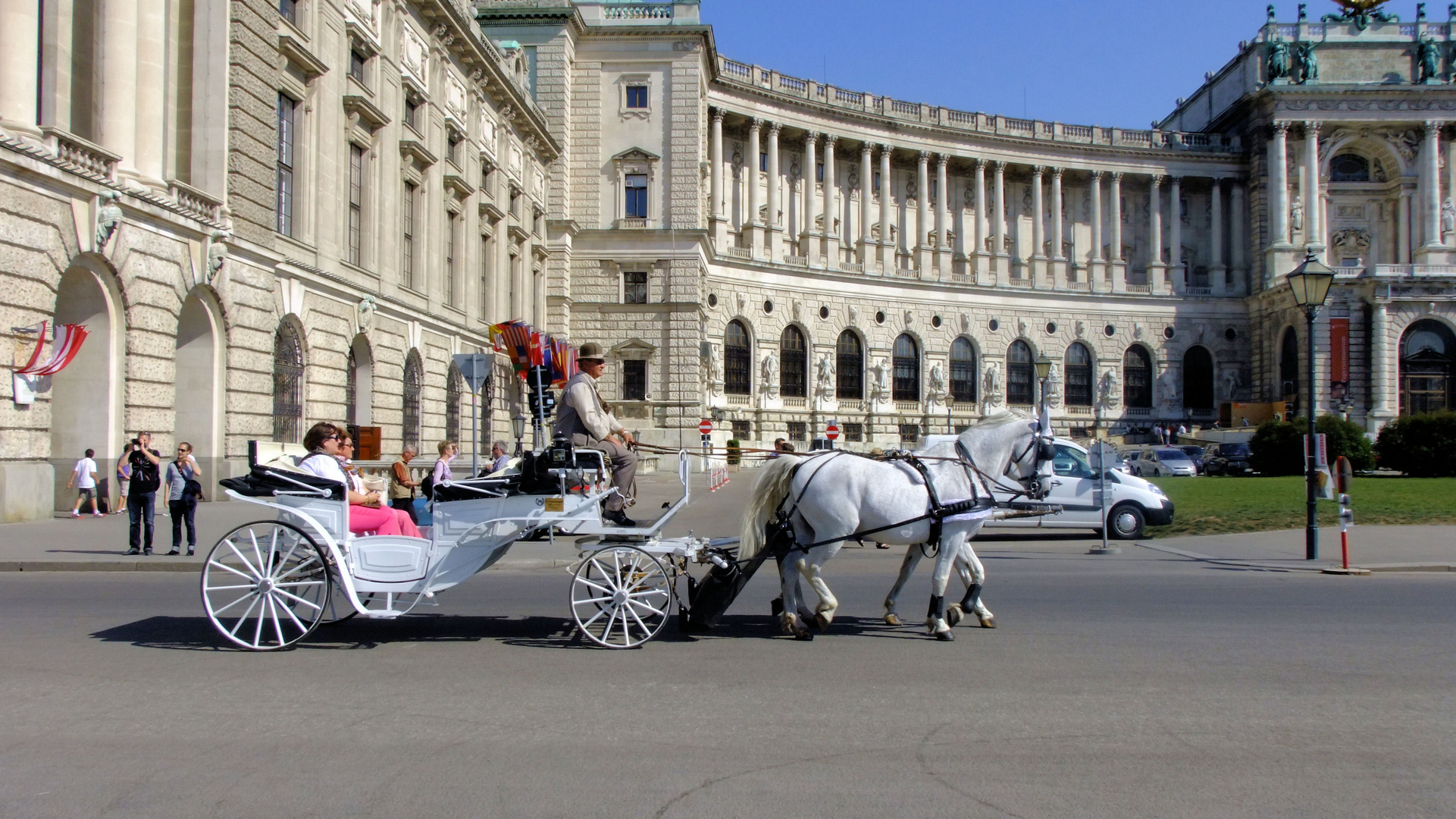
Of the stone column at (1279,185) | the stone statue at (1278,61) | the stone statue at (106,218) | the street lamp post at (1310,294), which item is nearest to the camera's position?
the street lamp post at (1310,294)

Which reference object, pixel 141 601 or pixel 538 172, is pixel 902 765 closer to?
Answer: pixel 141 601

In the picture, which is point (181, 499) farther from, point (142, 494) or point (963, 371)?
point (963, 371)

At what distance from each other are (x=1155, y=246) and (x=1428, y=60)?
838 inches

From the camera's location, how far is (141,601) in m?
11.2

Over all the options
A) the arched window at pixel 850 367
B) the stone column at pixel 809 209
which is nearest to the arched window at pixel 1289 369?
the arched window at pixel 850 367

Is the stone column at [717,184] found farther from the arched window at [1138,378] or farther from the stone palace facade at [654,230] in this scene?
the arched window at [1138,378]

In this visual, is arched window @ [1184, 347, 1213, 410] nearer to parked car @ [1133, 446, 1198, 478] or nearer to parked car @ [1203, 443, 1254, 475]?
parked car @ [1203, 443, 1254, 475]

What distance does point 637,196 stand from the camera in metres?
56.8

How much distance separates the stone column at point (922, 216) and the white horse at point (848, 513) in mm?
65213

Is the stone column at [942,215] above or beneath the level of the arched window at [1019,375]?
above

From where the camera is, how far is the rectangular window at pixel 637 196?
56531mm

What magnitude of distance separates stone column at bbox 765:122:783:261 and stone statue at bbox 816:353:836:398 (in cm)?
698

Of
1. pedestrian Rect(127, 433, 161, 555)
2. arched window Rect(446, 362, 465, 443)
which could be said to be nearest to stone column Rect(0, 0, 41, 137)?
pedestrian Rect(127, 433, 161, 555)

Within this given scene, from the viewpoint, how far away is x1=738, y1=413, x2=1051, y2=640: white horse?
30.1ft
